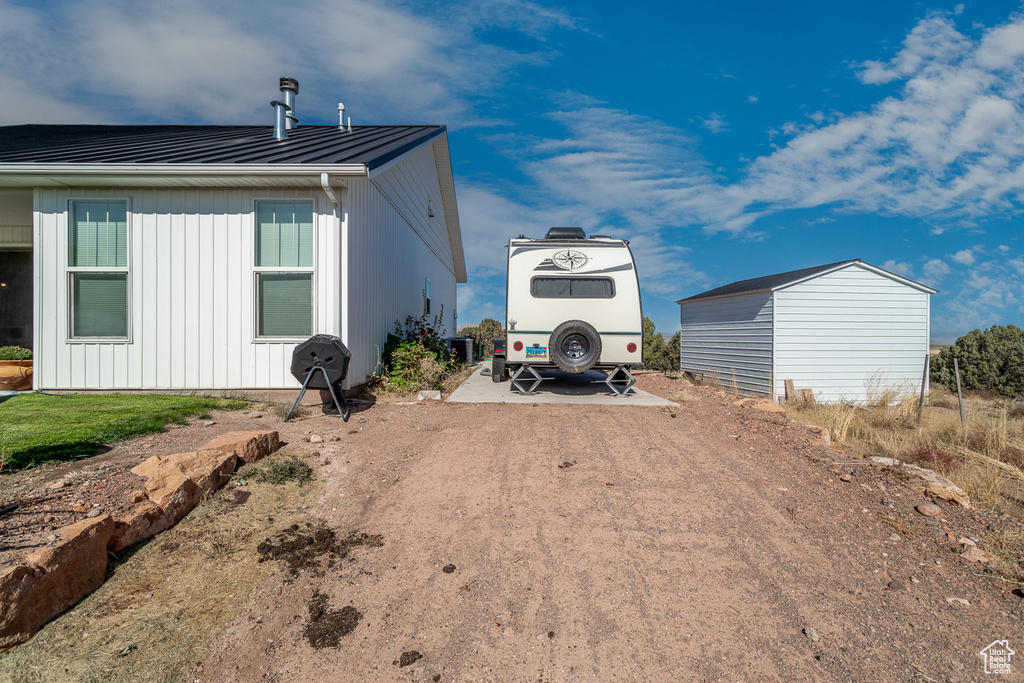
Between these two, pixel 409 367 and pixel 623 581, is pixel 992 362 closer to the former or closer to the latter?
pixel 409 367

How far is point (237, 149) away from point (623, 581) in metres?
8.38

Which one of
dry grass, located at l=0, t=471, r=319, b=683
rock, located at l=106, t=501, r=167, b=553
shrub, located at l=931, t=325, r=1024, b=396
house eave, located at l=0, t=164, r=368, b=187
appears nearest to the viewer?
dry grass, located at l=0, t=471, r=319, b=683

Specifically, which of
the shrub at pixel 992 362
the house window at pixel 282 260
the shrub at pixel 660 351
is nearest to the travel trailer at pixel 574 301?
the house window at pixel 282 260

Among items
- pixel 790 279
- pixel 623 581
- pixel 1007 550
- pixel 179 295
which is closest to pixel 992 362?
pixel 790 279

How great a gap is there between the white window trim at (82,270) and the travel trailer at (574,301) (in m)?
5.77

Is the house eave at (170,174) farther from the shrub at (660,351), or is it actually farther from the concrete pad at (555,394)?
the shrub at (660,351)

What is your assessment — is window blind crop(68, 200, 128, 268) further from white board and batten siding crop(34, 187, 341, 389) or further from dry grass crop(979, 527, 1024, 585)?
dry grass crop(979, 527, 1024, 585)

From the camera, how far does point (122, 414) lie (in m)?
5.54

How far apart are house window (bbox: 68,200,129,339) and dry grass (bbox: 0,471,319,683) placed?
5249 millimetres

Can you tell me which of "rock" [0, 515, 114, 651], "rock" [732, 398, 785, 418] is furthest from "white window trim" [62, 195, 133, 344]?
"rock" [732, 398, 785, 418]

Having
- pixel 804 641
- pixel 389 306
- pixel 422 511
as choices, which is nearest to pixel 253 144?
pixel 389 306

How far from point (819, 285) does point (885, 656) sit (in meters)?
12.1

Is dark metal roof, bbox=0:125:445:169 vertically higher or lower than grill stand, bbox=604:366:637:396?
higher

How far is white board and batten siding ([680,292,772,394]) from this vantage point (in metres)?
12.9
